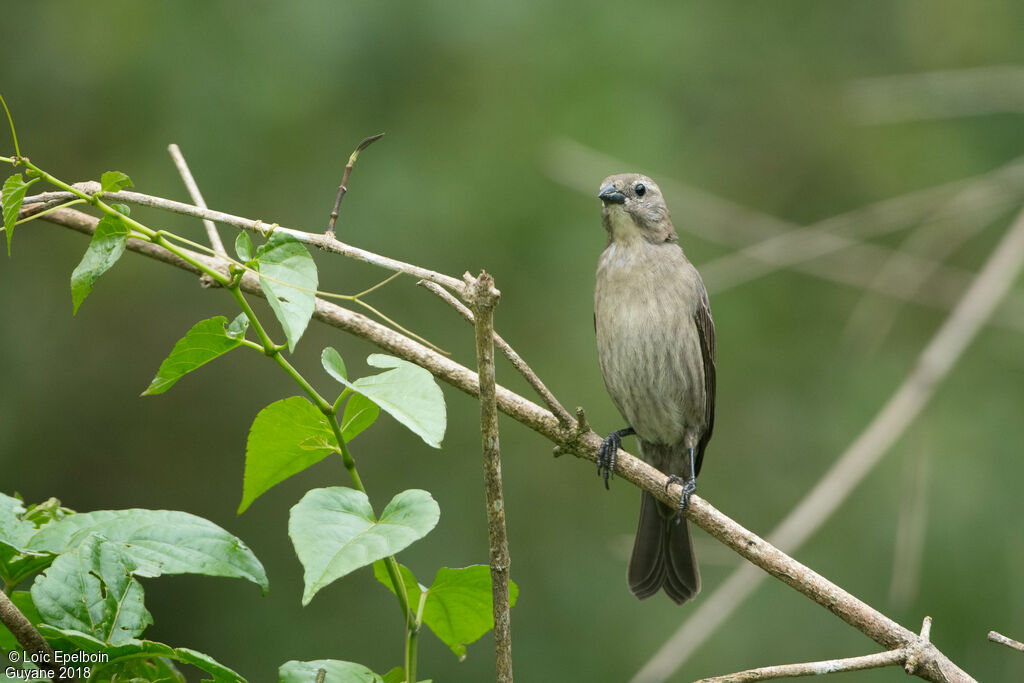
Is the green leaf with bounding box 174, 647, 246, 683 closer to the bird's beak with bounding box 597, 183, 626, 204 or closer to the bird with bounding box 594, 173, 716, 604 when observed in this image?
the bird with bounding box 594, 173, 716, 604

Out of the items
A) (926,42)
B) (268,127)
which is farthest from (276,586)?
(926,42)

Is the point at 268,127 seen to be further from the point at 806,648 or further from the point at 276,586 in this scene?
the point at 806,648

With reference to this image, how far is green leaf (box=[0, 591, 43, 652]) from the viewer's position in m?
1.54

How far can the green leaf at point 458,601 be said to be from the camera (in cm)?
177

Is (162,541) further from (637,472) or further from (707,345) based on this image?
(707,345)

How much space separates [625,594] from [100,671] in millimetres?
5515

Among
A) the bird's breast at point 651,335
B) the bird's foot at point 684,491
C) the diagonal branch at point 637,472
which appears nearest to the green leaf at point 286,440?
the diagonal branch at point 637,472

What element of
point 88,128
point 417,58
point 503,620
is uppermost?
point 417,58

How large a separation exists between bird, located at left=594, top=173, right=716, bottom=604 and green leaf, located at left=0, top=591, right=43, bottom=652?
3095mm

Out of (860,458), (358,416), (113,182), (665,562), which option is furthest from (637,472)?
(665,562)

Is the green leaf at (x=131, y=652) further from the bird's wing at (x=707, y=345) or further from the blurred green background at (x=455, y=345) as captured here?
the blurred green background at (x=455, y=345)

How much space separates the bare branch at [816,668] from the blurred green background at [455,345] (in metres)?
3.87

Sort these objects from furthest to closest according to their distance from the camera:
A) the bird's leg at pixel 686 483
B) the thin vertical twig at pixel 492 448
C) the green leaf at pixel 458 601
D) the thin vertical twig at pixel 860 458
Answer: the bird's leg at pixel 686 483, the thin vertical twig at pixel 860 458, the green leaf at pixel 458 601, the thin vertical twig at pixel 492 448

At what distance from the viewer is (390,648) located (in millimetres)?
6379
